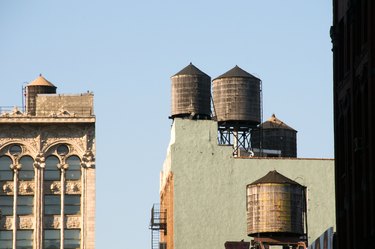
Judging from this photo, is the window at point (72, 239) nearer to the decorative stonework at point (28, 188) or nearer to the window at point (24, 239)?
the window at point (24, 239)

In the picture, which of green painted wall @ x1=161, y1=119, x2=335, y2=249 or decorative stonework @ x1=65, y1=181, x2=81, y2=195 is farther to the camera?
decorative stonework @ x1=65, y1=181, x2=81, y2=195

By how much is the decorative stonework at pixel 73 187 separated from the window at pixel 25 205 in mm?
3471

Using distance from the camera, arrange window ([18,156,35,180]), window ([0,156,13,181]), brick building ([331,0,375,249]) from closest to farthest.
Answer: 1. brick building ([331,0,375,249])
2. window ([18,156,35,180])
3. window ([0,156,13,181])

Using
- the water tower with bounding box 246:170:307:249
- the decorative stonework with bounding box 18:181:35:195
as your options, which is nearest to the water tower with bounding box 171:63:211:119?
the water tower with bounding box 246:170:307:249

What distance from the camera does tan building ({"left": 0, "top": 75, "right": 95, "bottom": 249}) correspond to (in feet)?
474

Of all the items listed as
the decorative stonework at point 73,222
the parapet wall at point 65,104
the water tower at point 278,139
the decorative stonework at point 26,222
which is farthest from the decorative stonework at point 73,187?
the water tower at point 278,139

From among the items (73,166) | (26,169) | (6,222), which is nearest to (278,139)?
(73,166)

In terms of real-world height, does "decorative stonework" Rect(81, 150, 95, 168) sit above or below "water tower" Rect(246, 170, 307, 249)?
above

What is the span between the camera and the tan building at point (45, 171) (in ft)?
474

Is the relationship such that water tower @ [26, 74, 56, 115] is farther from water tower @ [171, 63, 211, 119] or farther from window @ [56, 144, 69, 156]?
water tower @ [171, 63, 211, 119]

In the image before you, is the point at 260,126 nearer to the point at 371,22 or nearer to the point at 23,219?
the point at 23,219

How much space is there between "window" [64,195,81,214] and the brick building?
87.6 meters

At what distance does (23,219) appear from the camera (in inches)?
5709

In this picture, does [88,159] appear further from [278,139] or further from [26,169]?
[278,139]
